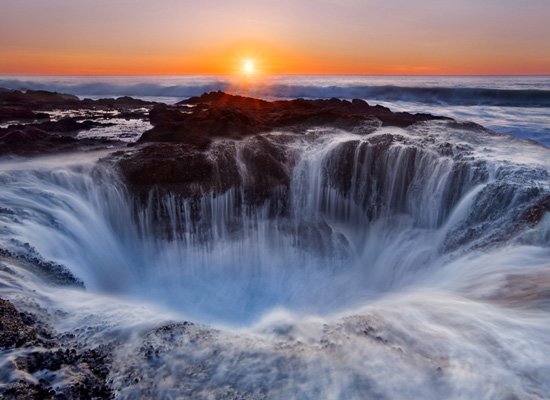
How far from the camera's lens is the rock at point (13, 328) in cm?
421

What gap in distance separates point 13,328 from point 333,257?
A: 6.70 m

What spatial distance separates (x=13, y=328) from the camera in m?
4.39

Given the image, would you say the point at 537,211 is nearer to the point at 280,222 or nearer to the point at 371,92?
the point at 280,222

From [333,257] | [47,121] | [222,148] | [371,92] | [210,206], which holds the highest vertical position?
[371,92]

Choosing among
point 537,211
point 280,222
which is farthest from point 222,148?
point 537,211

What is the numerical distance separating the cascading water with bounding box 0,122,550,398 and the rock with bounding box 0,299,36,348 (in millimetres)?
584

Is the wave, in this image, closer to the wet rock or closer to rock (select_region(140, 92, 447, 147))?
rock (select_region(140, 92, 447, 147))

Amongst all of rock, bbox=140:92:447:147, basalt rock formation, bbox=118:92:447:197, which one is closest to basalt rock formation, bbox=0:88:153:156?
rock, bbox=140:92:447:147

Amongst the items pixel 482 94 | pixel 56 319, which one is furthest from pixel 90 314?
pixel 482 94

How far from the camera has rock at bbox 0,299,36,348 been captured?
4.21 m

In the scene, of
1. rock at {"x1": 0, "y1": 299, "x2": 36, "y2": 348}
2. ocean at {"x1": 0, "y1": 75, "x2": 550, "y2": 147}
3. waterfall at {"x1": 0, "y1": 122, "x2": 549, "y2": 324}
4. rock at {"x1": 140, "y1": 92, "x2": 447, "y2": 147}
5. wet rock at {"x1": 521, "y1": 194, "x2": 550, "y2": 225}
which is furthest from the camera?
ocean at {"x1": 0, "y1": 75, "x2": 550, "y2": 147}

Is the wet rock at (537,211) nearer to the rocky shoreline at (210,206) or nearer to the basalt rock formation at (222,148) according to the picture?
the rocky shoreline at (210,206)

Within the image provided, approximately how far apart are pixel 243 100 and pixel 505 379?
17.3m

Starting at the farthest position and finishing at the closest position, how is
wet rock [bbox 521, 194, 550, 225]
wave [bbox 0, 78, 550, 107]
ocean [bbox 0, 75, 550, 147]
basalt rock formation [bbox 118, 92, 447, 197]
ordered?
wave [bbox 0, 78, 550, 107]
ocean [bbox 0, 75, 550, 147]
basalt rock formation [bbox 118, 92, 447, 197]
wet rock [bbox 521, 194, 550, 225]
